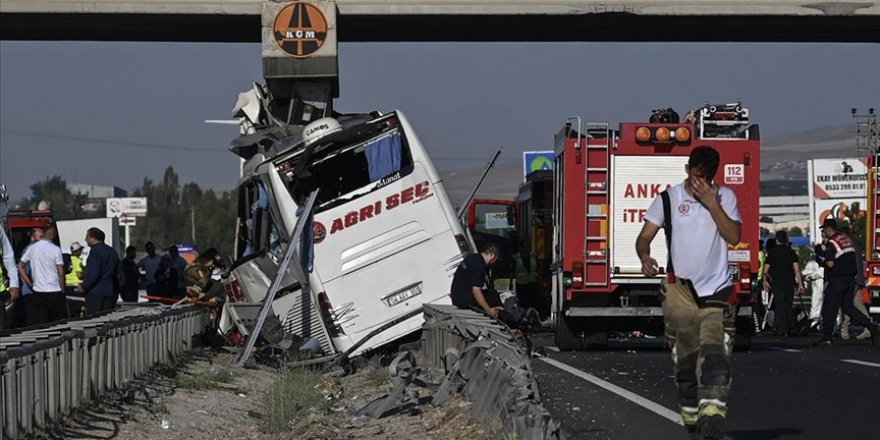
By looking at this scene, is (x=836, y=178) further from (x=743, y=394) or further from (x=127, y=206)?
(x=743, y=394)

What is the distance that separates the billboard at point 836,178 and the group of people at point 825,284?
60.5 feet

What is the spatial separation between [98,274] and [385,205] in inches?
220

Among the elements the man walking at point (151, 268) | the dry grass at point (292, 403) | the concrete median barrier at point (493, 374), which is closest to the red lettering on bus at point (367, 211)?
the dry grass at point (292, 403)

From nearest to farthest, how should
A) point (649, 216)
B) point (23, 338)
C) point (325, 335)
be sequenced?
1. point (649, 216)
2. point (23, 338)
3. point (325, 335)

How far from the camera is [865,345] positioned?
23.4m

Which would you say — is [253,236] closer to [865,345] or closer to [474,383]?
[865,345]

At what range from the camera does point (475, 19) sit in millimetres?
30531

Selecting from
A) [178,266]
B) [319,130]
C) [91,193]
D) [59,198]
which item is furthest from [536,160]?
[91,193]

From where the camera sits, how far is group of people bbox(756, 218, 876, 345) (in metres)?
24.5

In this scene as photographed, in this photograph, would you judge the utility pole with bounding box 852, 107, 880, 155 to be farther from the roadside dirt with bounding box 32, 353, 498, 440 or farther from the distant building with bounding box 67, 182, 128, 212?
the distant building with bounding box 67, 182, 128, 212

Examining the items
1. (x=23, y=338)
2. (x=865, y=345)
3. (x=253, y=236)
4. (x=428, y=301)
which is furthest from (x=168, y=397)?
(x=865, y=345)

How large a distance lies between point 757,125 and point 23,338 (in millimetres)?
13474

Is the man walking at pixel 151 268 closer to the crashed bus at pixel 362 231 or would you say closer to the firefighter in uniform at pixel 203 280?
the firefighter in uniform at pixel 203 280

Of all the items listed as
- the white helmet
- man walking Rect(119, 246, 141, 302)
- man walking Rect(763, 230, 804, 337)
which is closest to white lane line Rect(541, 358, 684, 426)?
the white helmet
